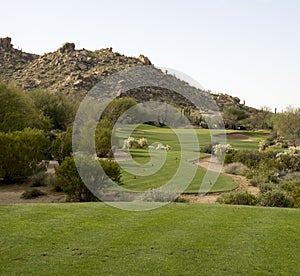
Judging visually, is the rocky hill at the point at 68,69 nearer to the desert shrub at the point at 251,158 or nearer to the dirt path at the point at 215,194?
the desert shrub at the point at 251,158

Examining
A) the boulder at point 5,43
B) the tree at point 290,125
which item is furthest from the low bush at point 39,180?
the boulder at point 5,43

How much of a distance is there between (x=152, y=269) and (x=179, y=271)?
47 centimetres

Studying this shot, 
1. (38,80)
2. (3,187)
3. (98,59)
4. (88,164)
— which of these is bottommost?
(3,187)

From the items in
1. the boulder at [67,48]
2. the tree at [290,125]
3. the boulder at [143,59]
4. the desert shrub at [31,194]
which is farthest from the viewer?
the boulder at [143,59]

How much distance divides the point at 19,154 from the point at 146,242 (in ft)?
64.6

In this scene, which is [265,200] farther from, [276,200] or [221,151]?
[221,151]

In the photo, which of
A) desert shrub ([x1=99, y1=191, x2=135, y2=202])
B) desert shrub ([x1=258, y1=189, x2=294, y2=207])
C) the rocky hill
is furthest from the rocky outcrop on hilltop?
desert shrub ([x1=258, y1=189, x2=294, y2=207])

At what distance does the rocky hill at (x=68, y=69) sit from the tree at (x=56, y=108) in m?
20.7

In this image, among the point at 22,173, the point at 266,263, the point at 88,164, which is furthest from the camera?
the point at 22,173

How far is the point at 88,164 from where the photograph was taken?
2042 cm

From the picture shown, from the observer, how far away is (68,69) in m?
112

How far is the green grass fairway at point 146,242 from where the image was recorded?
730 centimetres

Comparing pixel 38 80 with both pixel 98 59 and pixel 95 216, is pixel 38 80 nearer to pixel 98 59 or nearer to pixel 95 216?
pixel 98 59

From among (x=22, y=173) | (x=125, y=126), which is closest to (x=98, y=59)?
(x=125, y=126)
